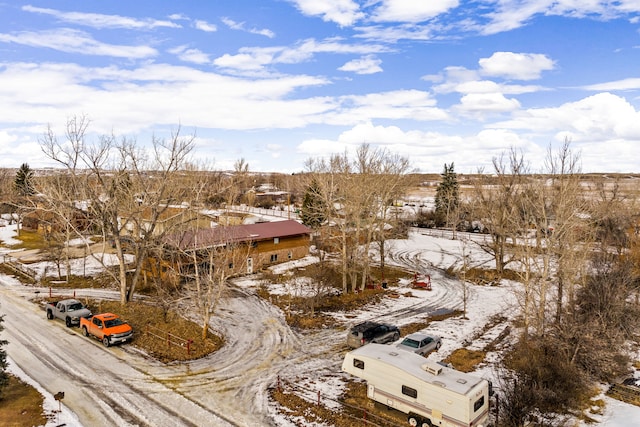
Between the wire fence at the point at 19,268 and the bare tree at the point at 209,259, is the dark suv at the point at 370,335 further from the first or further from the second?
the wire fence at the point at 19,268

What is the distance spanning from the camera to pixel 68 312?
2694cm

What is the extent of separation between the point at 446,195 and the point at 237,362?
63.9m

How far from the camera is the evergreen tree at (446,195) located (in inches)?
3036

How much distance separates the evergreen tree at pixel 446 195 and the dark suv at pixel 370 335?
54.3 m

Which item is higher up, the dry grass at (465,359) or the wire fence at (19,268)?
the wire fence at (19,268)

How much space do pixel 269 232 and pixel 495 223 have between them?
25.6 metres

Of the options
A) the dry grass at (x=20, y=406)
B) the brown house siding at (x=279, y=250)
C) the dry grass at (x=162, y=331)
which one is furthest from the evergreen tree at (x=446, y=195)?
the dry grass at (x=20, y=406)

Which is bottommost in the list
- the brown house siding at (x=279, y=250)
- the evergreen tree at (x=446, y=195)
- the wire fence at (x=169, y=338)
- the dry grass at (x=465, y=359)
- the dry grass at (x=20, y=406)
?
the dry grass at (x=465, y=359)

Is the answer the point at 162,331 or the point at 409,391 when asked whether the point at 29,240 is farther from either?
the point at 409,391

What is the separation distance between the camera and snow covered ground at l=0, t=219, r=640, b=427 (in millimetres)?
17234

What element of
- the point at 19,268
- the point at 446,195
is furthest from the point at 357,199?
the point at 446,195

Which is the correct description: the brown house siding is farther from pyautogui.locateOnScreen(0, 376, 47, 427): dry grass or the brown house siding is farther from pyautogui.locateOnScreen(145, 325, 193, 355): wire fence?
pyautogui.locateOnScreen(0, 376, 47, 427): dry grass

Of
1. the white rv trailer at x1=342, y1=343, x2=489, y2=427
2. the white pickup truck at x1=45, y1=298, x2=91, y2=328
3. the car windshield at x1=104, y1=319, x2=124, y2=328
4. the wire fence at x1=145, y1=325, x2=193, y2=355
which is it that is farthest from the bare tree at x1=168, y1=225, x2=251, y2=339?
the white rv trailer at x1=342, y1=343, x2=489, y2=427

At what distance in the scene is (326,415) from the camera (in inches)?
660
